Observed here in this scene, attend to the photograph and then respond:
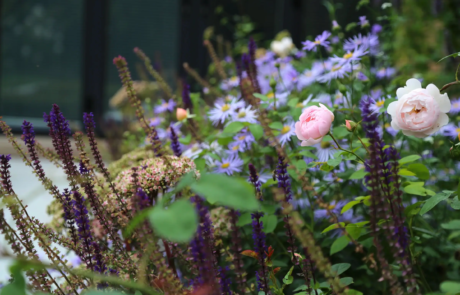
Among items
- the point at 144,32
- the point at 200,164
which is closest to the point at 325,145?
the point at 200,164

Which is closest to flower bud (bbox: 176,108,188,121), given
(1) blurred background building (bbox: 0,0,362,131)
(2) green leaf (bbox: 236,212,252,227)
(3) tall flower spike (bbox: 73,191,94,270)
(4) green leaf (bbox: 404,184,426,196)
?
(2) green leaf (bbox: 236,212,252,227)

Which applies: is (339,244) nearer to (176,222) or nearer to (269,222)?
(269,222)

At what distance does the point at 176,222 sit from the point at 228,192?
0.04m

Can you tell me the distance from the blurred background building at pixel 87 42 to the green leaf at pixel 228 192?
380 centimetres

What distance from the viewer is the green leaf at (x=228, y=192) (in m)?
0.30

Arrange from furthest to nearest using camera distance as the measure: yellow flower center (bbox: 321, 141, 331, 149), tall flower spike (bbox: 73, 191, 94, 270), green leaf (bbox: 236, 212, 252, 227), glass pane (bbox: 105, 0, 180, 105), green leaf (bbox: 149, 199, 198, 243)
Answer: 1. glass pane (bbox: 105, 0, 180, 105)
2. yellow flower center (bbox: 321, 141, 331, 149)
3. green leaf (bbox: 236, 212, 252, 227)
4. tall flower spike (bbox: 73, 191, 94, 270)
5. green leaf (bbox: 149, 199, 198, 243)

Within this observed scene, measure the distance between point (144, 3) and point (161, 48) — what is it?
0.47 meters

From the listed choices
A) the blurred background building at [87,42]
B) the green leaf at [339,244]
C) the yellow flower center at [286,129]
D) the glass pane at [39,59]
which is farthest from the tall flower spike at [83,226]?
the glass pane at [39,59]

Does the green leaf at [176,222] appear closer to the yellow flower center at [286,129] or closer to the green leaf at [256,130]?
the green leaf at [256,130]

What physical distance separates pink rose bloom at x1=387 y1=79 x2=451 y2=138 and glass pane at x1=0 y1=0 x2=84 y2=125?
159 inches

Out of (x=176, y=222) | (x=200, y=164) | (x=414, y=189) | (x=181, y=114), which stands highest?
(x=181, y=114)

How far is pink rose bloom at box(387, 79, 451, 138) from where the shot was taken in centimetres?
64

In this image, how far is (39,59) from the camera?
14.0 ft

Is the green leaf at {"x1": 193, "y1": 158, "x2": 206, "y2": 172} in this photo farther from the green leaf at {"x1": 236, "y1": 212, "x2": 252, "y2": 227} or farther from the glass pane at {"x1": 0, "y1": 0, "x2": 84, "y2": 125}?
the glass pane at {"x1": 0, "y1": 0, "x2": 84, "y2": 125}
